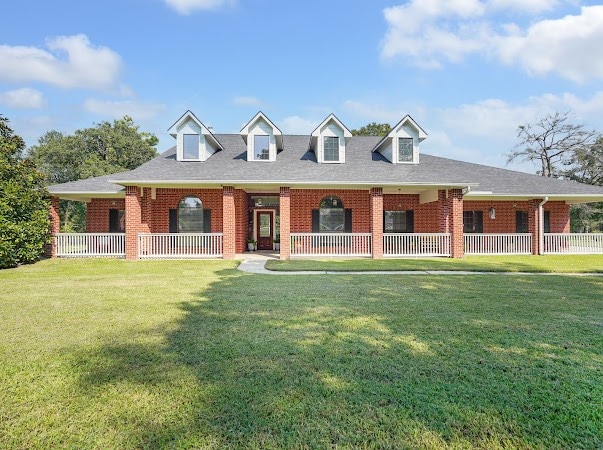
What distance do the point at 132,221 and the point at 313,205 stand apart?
8831 mm

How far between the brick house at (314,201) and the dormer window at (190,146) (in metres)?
0.05

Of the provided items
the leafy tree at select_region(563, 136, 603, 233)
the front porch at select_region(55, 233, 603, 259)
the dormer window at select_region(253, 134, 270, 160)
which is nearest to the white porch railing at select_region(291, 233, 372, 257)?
the front porch at select_region(55, 233, 603, 259)

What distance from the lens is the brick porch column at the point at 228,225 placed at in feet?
49.9

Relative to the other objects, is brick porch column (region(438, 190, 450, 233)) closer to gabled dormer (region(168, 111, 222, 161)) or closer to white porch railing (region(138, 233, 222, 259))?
white porch railing (region(138, 233, 222, 259))

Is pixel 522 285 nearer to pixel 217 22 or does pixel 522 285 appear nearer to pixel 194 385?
pixel 194 385

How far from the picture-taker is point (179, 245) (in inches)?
656

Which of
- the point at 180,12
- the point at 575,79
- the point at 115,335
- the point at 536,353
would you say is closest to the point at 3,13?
the point at 180,12

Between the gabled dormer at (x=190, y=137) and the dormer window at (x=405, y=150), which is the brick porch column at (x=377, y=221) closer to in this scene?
the dormer window at (x=405, y=150)

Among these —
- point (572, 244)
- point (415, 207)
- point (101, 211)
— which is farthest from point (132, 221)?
point (572, 244)

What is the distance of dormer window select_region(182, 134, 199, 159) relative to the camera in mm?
17203

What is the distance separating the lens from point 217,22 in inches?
534

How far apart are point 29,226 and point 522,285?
18067 mm

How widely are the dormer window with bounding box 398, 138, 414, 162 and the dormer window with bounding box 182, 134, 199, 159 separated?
35.2 ft

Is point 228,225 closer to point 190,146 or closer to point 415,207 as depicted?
point 190,146
